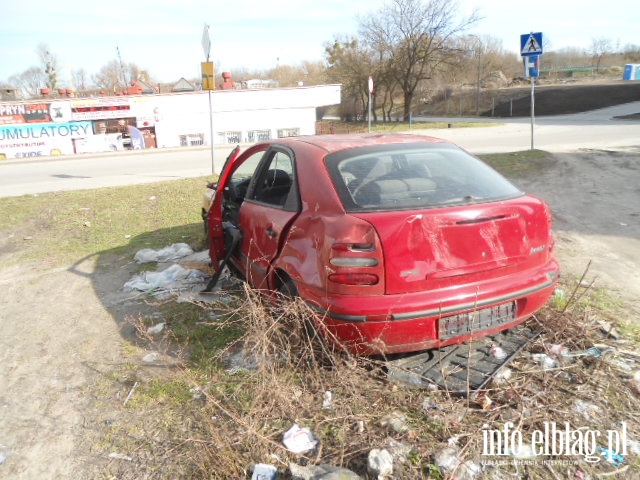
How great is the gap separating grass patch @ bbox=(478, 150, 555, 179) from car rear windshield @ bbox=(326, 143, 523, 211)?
7.69 meters

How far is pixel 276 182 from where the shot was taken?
4.20m

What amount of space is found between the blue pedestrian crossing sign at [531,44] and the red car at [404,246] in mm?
9925

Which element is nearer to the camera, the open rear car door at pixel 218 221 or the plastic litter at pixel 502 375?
the plastic litter at pixel 502 375

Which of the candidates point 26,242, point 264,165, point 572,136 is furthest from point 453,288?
point 572,136

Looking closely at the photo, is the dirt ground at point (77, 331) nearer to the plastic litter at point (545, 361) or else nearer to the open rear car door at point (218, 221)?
the open rear car door at point (218, 221)

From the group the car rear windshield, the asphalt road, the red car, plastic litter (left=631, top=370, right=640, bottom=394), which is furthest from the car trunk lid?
the asphalt road

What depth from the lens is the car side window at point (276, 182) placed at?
3.82 metres

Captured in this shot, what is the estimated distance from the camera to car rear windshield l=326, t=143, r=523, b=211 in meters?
3.10

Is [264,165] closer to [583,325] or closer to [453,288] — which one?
[453,288]

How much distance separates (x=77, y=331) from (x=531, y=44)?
39.7ft

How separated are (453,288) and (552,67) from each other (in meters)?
80.1

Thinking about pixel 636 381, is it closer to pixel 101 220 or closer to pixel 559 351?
pixel 559 351

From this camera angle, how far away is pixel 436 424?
2703 millimetres

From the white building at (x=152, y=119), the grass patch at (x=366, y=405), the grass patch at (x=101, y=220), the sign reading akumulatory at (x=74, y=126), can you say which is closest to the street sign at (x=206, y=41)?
the grass patch at (x=101, y=220)
